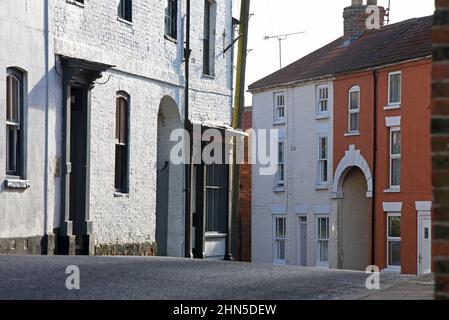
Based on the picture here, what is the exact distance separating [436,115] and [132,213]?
18.1 metres

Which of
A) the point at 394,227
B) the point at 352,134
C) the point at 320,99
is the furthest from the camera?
the point at 320,99

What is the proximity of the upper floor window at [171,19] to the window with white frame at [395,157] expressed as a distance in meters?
17.0

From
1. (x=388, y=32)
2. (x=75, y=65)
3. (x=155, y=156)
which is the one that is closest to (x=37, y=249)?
(x=75, y=65)

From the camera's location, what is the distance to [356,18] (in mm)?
48094

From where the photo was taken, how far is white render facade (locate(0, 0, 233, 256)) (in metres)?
19.5

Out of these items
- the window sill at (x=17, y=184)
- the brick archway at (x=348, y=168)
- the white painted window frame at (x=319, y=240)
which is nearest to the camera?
the window sill at (x=17, y=184)

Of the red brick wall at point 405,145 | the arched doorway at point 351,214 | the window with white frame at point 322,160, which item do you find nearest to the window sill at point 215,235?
the red brick wall at point 405,145

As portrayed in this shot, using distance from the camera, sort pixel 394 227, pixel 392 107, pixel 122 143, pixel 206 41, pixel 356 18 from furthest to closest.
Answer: pixel 356 18, pixel 392 107, pixel 394 227, pixel 206 41, pixel 122 143

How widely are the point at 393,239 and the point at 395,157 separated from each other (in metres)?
3.09

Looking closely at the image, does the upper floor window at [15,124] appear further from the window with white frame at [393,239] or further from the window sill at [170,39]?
the window with white frame at [393,239]

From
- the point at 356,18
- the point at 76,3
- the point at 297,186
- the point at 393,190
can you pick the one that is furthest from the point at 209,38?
the point at 356,18

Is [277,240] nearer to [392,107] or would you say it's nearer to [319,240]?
[319,240]

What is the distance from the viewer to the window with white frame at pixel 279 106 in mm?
47312
